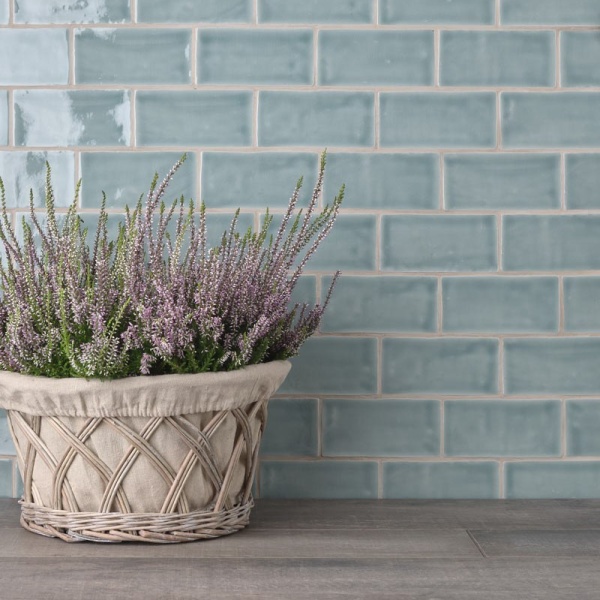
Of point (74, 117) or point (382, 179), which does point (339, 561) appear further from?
point (74, 117)

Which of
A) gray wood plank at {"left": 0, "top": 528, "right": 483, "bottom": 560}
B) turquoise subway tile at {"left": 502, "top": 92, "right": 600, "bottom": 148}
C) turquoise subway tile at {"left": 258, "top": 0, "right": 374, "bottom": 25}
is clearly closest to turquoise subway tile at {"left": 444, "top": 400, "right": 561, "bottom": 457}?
gray wood plank at {"left": 0, "top": 528, "right": 483, "bottom": 560}

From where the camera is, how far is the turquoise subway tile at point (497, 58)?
4.36 ft

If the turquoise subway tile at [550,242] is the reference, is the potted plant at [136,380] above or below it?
below

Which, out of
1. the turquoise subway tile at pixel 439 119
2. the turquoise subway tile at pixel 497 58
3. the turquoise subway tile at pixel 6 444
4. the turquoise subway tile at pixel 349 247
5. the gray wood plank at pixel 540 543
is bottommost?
the gray wood plank at pixel 540 543

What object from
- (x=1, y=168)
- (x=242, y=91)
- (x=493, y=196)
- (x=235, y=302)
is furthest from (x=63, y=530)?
(x=493, y=196)

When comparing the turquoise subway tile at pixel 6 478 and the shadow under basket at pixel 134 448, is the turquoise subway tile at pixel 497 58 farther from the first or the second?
the turquoise subway tile at pixel 6 478

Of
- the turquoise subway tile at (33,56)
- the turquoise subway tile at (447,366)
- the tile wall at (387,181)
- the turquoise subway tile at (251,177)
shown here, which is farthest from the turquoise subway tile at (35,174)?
the turquoise subway tile at (447,366)

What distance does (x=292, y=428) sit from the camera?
1.33 m

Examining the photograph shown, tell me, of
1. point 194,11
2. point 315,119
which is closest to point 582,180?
point 315,119

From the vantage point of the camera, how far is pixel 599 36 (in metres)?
1.33

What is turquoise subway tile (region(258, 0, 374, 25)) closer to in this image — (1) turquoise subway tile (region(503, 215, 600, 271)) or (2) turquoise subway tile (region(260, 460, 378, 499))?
(1) turquoise subway tile (region(503, 215, 600, 271))

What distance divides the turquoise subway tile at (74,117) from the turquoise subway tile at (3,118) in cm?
2

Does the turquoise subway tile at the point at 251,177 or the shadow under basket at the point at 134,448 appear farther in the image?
the turquoise subway tile at the point at 251,177

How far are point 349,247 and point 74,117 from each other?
49 cm
